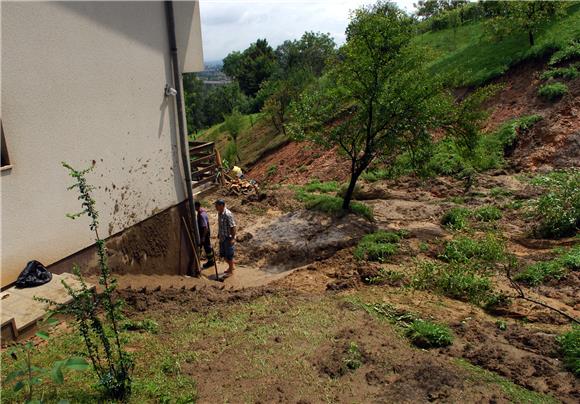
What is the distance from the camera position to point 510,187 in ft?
45.5

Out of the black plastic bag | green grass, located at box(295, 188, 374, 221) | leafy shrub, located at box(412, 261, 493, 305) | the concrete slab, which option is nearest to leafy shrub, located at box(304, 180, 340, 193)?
green grass, located at box(295, 188, 374, 221)

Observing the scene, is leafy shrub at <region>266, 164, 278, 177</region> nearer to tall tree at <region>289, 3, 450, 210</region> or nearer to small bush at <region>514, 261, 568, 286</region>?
tall tree at <region>289, 3, 450, 210</region>

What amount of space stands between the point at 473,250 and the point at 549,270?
4.91 feet

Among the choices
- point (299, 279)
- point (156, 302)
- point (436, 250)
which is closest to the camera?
point (156, 302)

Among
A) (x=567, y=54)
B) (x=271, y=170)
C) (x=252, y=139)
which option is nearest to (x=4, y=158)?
(x=271, y=170)

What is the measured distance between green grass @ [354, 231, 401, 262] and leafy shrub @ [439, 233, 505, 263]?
42.5 inches

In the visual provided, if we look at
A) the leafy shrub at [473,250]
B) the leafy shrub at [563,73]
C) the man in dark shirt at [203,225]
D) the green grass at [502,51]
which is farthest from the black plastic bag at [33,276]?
the leafy shrub at [563,73]

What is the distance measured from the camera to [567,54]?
17781mm

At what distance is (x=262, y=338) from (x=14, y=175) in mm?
4016

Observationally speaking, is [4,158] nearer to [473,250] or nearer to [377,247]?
[377,247]

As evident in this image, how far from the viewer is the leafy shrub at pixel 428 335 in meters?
5.70

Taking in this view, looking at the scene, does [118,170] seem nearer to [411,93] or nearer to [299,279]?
[299,279]

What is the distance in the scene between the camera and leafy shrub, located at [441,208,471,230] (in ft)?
37.7

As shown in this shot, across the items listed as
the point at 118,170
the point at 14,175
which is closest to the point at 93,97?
the point at 118,170
